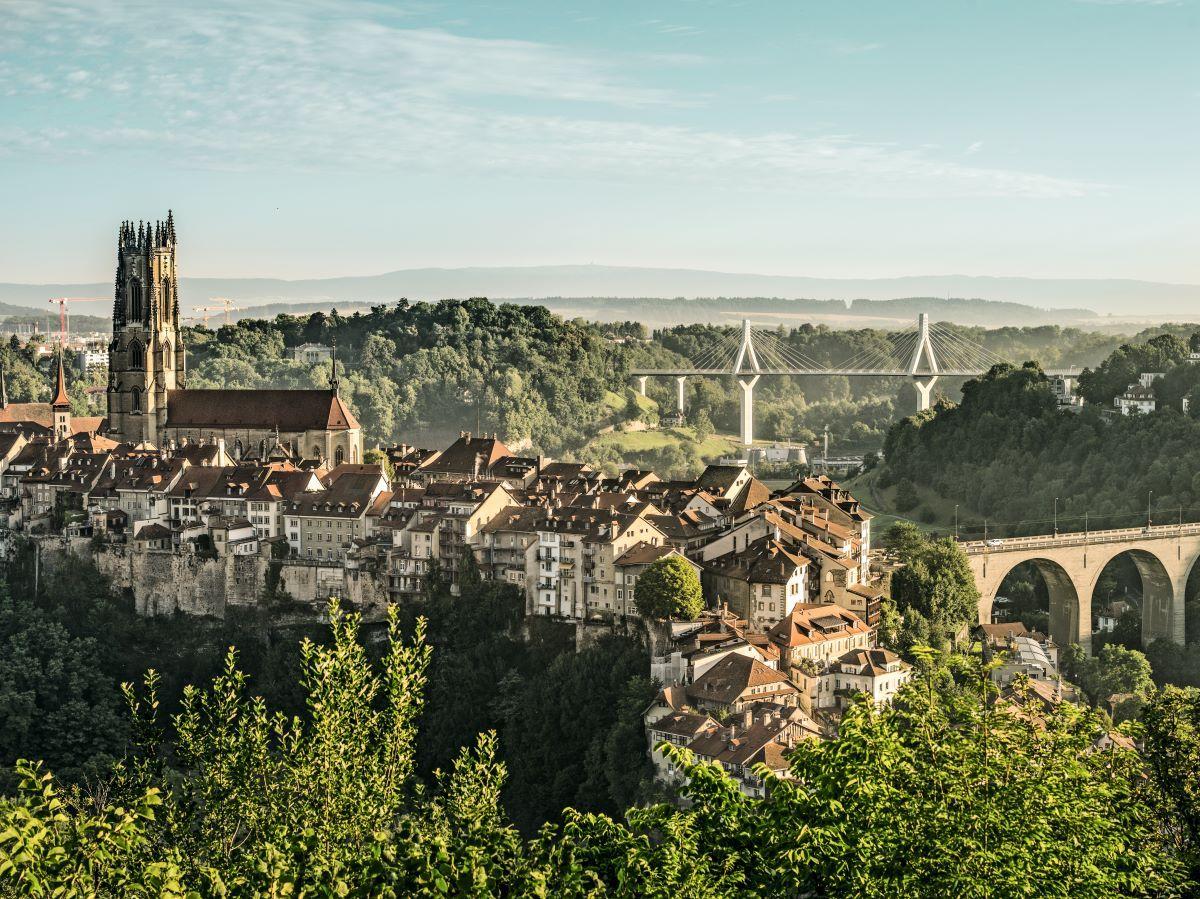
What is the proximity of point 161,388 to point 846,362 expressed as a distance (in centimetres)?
6661

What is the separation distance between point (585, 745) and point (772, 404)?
75.0 m

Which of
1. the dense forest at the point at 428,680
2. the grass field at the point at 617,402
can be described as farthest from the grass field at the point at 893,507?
the dense forest at the point at 428,680

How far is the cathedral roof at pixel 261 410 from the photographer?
55906mm

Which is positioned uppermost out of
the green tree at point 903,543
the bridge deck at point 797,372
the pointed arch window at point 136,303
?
the pointed arch window at point 136,303

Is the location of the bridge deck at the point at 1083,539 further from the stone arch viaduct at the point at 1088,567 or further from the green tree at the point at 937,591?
the green tree at the point at 937,591

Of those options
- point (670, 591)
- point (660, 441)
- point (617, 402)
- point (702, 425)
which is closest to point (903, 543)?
point (670, 591)

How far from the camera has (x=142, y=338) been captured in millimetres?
59312

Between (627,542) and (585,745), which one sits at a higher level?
(627,542)

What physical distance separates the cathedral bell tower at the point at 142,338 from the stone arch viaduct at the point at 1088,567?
32.3 m

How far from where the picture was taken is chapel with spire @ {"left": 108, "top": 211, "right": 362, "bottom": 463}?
2250 inches

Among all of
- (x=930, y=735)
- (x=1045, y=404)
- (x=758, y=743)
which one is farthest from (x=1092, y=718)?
(x=1045, y=404)

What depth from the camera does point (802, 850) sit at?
42.5 ft

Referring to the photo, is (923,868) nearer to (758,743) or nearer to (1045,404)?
(758,743)

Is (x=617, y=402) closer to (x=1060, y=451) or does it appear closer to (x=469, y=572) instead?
(x=1060, y=451)
